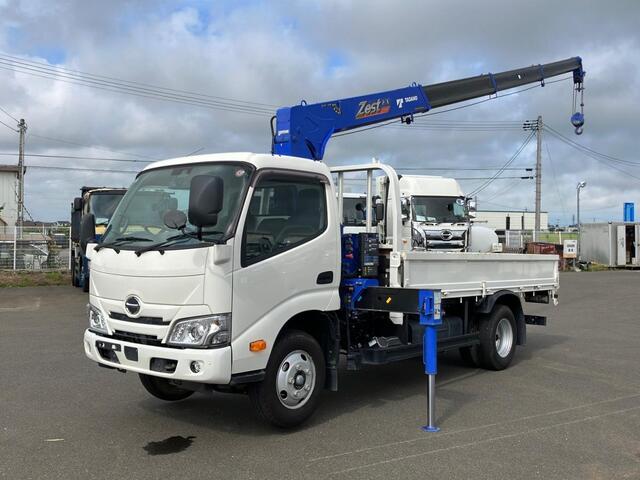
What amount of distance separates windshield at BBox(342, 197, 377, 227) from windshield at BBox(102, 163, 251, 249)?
78.8 inches

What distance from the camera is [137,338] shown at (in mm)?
5070

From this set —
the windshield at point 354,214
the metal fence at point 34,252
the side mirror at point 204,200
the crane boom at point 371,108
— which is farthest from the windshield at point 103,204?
the side mirror at point 204,200

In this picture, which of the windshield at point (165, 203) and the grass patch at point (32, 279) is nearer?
the windshield at point (165, 203)

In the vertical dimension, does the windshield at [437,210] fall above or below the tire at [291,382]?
above

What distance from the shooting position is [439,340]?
24.4ft

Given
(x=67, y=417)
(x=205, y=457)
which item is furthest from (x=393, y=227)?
(x=67, y=417)

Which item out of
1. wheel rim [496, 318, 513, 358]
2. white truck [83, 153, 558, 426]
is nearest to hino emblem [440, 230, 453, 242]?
wheel rim [496, 318, 513, 358]

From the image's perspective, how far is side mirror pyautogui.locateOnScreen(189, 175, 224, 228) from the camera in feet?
15.1

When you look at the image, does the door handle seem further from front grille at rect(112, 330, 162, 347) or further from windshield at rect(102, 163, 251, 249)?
front grille at rect(112, 330, 162, 347)

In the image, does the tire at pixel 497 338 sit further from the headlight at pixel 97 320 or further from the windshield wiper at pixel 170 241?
the headlight at pixel 97 320

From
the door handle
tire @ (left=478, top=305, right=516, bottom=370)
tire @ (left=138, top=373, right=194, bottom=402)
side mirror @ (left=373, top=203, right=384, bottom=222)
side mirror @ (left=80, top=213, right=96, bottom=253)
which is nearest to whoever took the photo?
the door handle

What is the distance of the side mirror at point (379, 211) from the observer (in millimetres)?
6934

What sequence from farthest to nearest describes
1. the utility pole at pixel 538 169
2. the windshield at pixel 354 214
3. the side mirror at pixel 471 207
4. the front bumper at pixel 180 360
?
1. the utility pole at pixel 538 169
2. the side mirror at pixel 471 207
3. the windshield at pixel 354 214
4. the front bumper at pixel 180 360

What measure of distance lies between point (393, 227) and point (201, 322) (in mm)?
2717
